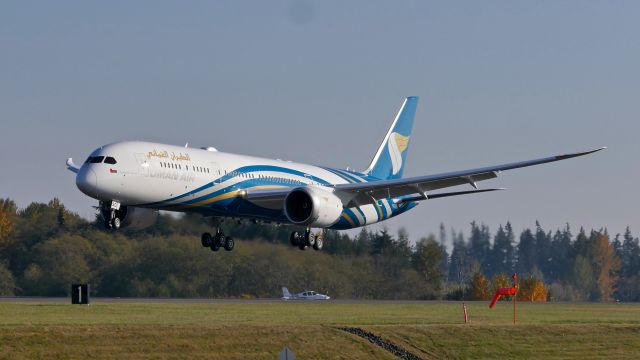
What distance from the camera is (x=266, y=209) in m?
63.3

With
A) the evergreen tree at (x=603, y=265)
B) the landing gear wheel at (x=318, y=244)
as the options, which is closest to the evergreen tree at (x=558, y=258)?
the evergreen tree at (x=603, y=265)

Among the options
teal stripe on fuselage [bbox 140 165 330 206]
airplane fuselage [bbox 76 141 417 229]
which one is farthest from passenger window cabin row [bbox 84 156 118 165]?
teal stripe on fuselage [bbox 140 165 330 206]

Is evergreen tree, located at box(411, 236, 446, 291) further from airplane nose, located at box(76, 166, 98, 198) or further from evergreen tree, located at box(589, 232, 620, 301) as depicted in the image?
airplane nose, located at box(76, 166, 98, 198)

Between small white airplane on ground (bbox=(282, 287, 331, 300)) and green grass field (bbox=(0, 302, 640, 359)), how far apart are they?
43.5ft

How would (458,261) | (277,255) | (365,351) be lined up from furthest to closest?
(458,261) < (277,255) < (365,351)

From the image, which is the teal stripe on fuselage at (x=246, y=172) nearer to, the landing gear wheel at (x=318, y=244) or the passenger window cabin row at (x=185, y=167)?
the passenger window cabin row at (x=185, y=167)

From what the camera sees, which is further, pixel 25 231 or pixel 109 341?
pixel 25 231

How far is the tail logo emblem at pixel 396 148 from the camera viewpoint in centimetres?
7981

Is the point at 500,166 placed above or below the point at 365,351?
above

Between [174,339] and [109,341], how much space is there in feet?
8.67

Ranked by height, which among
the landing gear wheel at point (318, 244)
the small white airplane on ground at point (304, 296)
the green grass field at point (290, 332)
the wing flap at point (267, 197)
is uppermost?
the wing flap at point (267, 197)

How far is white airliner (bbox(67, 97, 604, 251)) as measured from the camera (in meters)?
55.3

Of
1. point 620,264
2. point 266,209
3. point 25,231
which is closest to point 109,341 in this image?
point 266,209

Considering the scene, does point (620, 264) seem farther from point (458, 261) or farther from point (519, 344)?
point (519, 344)
